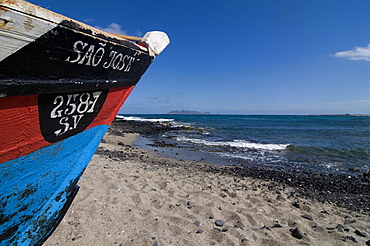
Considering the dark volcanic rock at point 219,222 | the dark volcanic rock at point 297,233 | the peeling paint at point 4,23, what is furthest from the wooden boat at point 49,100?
the dark volcanic rock at point 297,233

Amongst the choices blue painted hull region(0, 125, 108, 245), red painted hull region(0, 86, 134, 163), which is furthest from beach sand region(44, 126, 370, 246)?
red painted hull region(0, 86, 134, 163)

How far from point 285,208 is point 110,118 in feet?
14.7

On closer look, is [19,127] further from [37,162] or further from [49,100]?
[37,162]

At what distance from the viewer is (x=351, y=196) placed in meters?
6.34

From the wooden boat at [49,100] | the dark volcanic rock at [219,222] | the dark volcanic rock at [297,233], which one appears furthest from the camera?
the dark volcanic rock at [219,222]

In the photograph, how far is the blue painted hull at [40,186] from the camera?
66.2 inches

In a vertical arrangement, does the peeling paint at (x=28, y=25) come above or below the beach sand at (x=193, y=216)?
above

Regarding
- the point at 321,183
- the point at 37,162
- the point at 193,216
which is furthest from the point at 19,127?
the point at 321,183

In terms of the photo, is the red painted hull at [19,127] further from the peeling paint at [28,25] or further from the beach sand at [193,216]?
the beach sand at [193,216]

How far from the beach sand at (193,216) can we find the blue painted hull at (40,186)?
2.37 ft

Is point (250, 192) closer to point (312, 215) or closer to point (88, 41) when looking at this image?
point (312, 215)

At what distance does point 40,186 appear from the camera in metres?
1.99

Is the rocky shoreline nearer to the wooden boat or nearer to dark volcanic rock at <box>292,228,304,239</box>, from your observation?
dark volcanic rock at <box>292,228,304,239</box>

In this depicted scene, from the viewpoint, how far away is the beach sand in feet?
10.4
